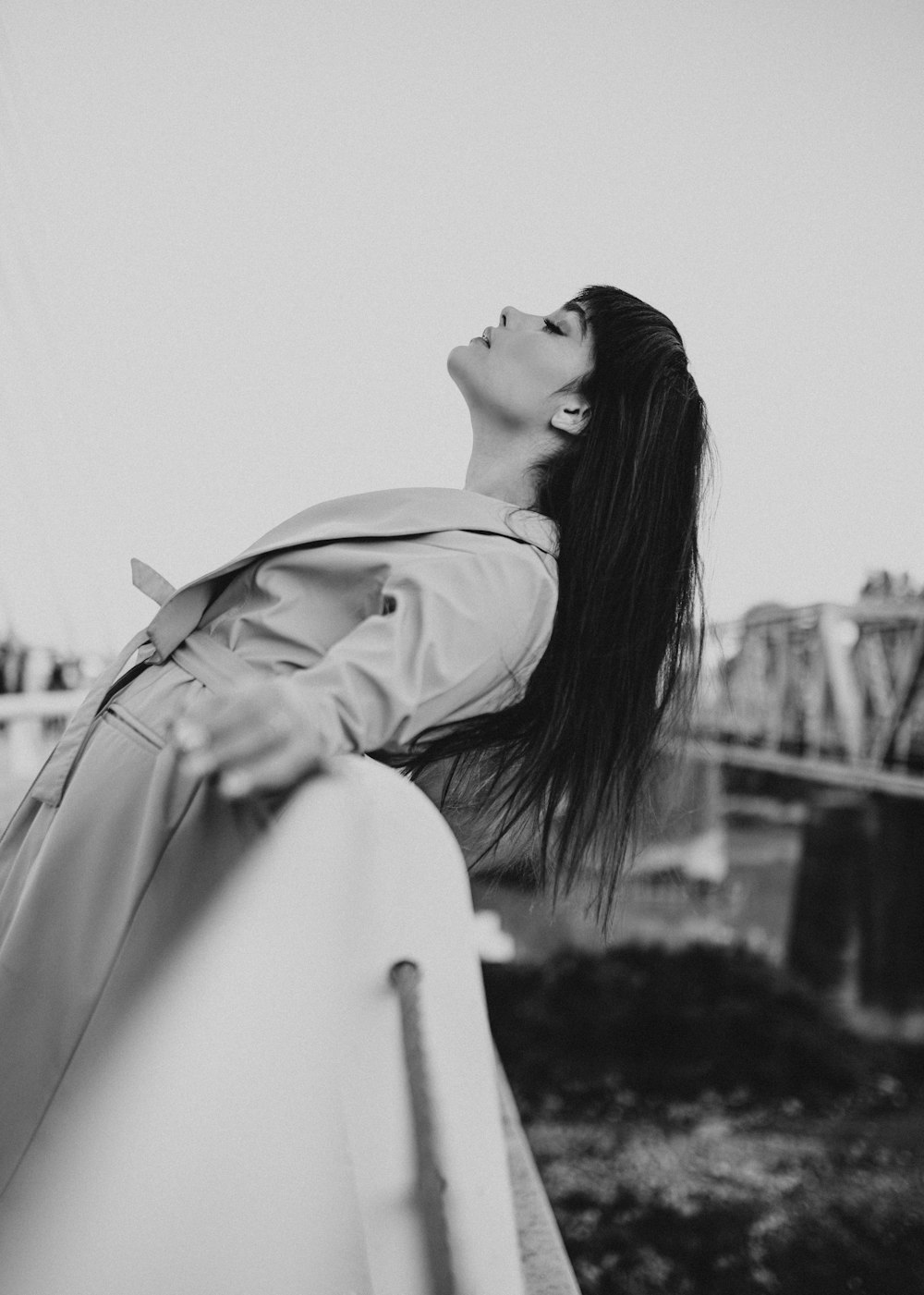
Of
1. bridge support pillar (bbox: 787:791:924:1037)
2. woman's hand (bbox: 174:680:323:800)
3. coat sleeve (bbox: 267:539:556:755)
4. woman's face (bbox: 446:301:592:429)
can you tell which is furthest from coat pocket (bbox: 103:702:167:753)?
bridge support pillar (bbox: 787:791:924:1037)

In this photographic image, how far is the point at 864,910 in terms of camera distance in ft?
42.1

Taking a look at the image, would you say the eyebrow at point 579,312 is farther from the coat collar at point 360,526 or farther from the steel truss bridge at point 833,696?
the steel truss bridge at point 833,696

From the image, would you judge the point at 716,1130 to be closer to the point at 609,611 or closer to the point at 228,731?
Result: the point at 609,611

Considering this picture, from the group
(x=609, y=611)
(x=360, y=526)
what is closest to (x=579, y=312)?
(x=609, y=611)

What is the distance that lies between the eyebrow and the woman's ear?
0.42 ft

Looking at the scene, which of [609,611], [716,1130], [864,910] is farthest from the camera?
[716,1130]

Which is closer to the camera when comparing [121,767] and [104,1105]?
[104,1105]

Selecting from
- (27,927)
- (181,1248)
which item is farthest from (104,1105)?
(27,927)

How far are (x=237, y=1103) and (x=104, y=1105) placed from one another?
0.18 m

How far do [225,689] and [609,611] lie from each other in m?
0.61

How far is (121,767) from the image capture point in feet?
4.07

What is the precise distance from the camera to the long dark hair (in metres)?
1.57

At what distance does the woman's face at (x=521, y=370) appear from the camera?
1.68 metres

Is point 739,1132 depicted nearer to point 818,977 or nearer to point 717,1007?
point 818,977
